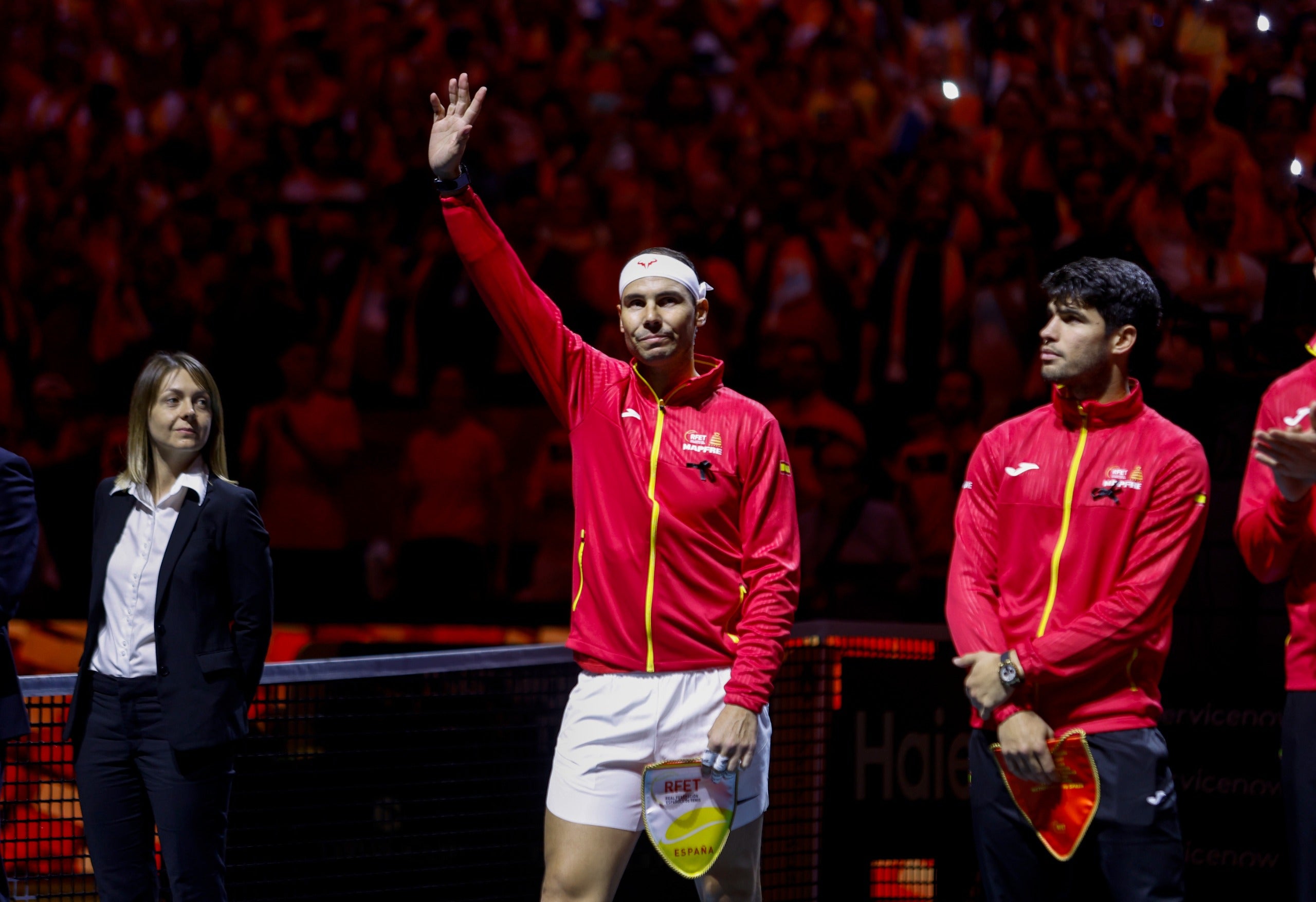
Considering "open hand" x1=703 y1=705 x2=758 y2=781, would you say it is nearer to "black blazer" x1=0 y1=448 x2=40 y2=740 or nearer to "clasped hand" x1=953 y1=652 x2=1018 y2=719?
"clasped hand" x1=953 y1=652 x2=1018 y2=719

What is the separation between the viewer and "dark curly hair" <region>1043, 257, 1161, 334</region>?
3.11 meters

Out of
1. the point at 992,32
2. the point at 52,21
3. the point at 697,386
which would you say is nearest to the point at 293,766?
the point at 697,386

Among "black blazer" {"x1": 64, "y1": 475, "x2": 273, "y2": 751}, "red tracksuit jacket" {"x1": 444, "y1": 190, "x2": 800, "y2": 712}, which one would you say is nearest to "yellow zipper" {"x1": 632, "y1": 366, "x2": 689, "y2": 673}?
"red tracksuit jacket" {"x1": 444, "y1": 190, "x2": 800, "y2": 712}

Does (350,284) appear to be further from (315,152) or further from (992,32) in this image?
(992,32)

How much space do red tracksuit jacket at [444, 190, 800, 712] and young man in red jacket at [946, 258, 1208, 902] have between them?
0.51m

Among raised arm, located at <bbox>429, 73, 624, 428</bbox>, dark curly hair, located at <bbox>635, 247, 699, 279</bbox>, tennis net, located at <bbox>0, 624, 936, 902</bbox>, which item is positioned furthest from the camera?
tennis net, located at <bbox>0, 624, 936, 902</bbox>

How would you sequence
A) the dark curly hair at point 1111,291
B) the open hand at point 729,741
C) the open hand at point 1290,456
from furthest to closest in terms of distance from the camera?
1. the dark curly hair at point 1111,291
2. the open hand at point 729,741
3. the open hand at point 1290,456

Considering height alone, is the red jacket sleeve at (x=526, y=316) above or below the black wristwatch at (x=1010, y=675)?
above

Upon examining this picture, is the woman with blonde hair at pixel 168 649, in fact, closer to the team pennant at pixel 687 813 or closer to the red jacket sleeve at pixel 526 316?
the red jacket sleeve at pixel 526 316

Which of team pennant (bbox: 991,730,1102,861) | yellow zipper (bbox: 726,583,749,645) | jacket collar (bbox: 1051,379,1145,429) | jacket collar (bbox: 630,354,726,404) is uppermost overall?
jacket collar (bbox: 630,354,726,404)

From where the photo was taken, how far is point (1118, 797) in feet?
9.39

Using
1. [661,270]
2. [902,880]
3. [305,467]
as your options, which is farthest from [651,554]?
[305,467]

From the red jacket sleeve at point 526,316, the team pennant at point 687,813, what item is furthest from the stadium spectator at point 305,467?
the team pennant at point 687,813

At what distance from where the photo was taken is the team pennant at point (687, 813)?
303 centimetres
